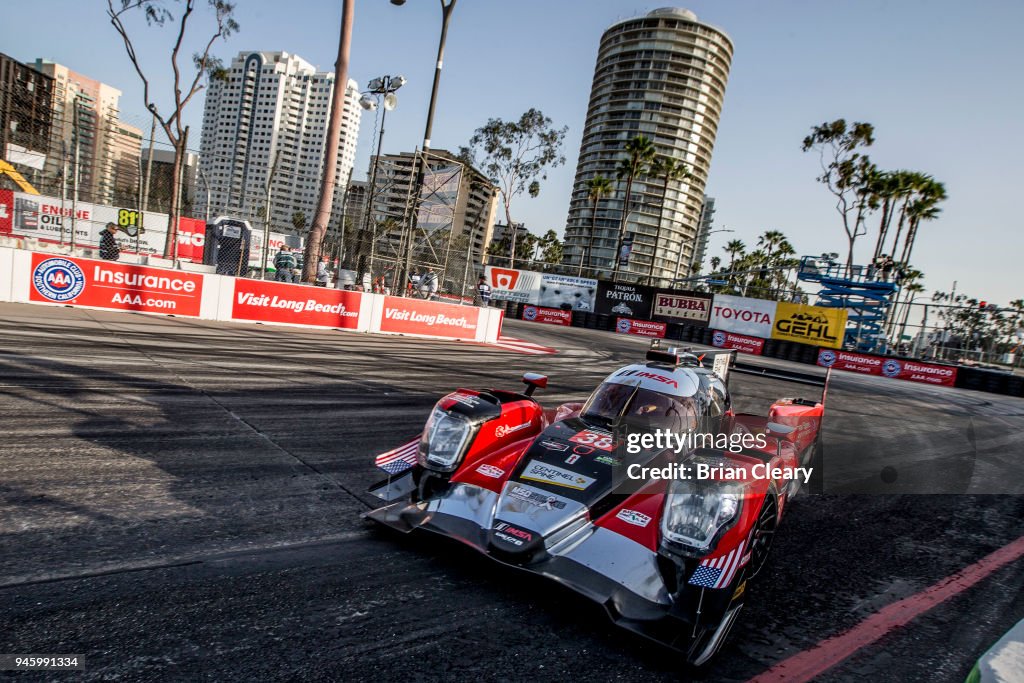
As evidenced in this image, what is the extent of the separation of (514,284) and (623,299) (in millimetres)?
5933

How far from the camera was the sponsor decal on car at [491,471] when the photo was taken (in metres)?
3.87

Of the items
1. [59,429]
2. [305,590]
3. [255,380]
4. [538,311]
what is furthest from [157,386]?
[538,311]

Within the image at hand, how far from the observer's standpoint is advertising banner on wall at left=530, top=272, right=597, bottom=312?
3039cm

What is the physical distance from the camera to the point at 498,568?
3361 mm

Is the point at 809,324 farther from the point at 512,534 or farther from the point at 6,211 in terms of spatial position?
the point at 6,211

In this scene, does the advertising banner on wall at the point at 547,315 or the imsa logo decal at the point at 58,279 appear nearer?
the imsa logo decal at the point at 58,279

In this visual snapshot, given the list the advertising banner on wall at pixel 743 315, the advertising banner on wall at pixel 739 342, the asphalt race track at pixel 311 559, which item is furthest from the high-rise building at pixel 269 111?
the asphalt race track at pixel 311 559

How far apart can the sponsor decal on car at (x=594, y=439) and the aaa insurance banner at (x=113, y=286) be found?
1255 cm

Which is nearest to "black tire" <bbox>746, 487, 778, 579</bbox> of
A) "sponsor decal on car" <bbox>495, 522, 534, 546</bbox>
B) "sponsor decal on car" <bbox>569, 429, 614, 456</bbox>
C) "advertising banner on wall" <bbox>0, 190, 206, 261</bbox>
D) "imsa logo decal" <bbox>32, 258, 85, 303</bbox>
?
"sponsor decal on car" <bbox>569, 429, 614, 456</bbox>

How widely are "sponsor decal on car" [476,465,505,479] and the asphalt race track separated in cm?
51

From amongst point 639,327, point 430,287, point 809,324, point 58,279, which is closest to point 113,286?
point 58,279

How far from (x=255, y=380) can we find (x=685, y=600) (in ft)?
22.8

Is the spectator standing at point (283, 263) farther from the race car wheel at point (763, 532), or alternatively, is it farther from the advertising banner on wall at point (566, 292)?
the race car wheel at point (763, 532)

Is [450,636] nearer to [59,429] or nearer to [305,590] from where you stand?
[305,590]
